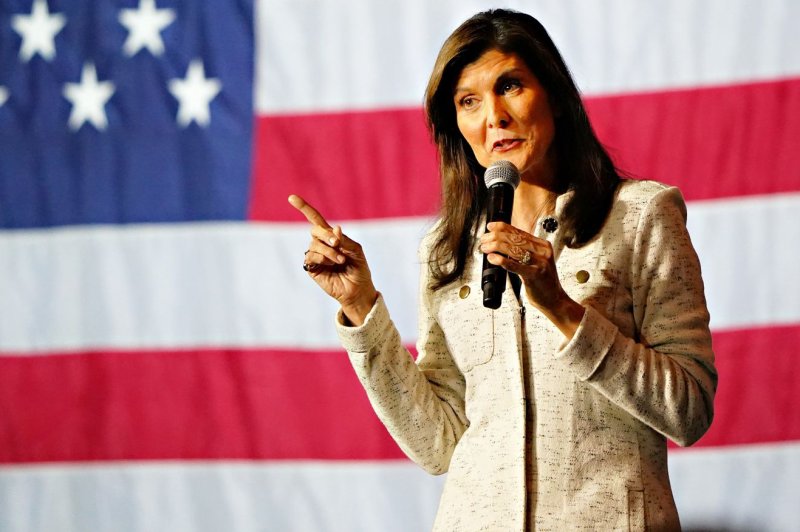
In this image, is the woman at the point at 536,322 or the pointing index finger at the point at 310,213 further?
the pointing index finger at the point at 310,213

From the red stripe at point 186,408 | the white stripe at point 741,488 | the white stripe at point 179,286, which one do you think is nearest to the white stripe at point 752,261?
the white stripe at point 741,488

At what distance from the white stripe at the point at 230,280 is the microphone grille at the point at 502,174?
3.13 ft

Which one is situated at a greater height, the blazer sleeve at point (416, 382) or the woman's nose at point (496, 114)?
the woman's nose at point (496, 114)

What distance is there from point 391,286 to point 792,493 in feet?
2.76

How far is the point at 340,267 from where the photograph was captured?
1.17m

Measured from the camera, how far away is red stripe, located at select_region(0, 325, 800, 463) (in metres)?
2.05

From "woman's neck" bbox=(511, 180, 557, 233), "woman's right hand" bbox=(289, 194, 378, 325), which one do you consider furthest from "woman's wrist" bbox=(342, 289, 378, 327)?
"woman's neck" bbox=(511, 180, 557, 233)

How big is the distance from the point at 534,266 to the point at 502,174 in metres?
0.16

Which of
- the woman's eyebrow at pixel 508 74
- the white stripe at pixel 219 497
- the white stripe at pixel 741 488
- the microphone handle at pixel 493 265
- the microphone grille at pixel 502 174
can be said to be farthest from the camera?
the white stripe at pixel 219 497

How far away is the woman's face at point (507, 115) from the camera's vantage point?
3.73 feet

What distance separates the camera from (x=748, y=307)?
6.24 feet

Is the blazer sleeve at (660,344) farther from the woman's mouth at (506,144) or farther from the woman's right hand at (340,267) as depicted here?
the woman's right hand at (340,267)

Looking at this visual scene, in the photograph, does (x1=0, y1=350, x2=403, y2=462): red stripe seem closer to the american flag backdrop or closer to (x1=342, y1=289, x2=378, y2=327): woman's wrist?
the american flag backdrop

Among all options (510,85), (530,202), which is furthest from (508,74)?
(530,202)
